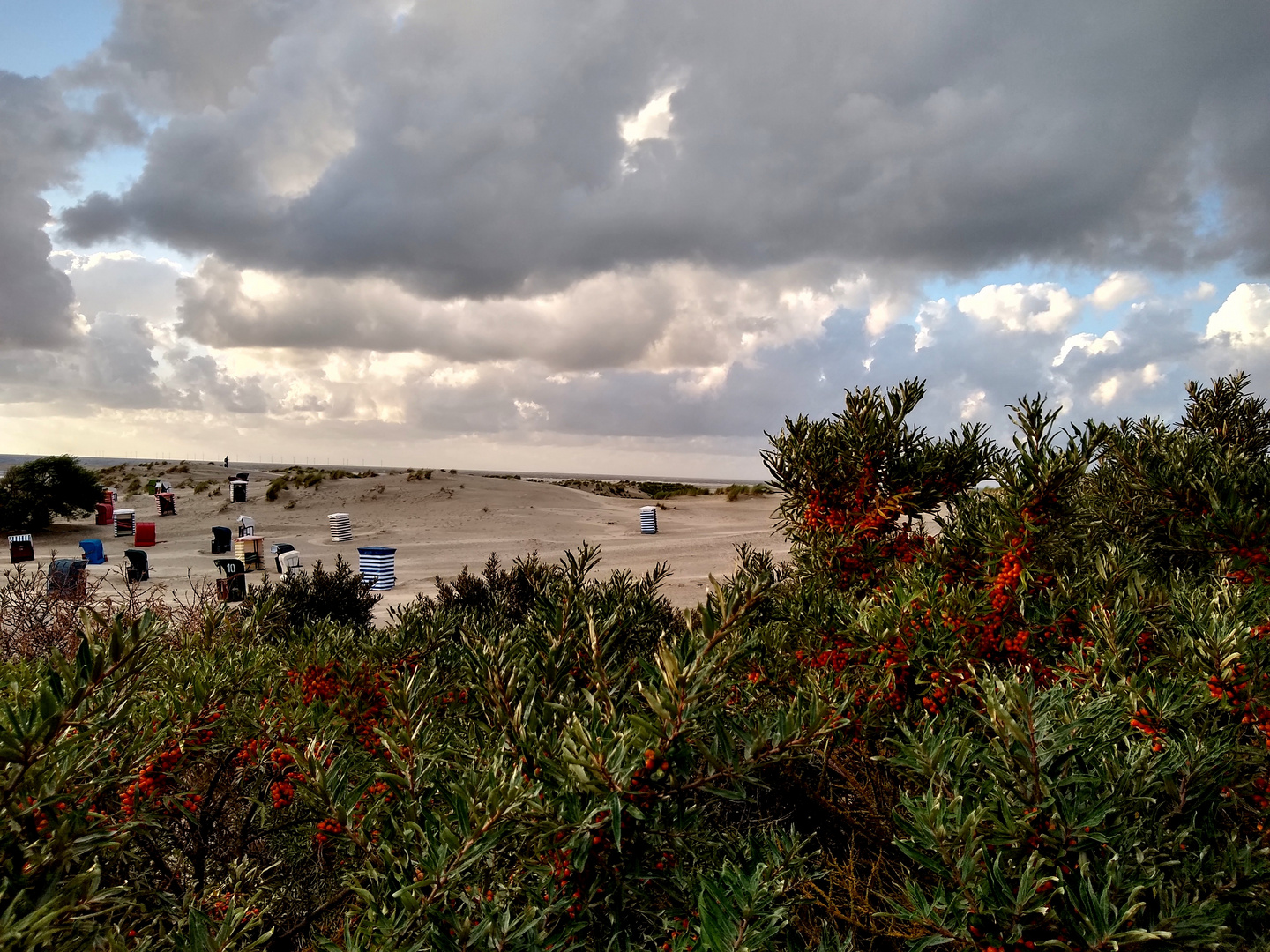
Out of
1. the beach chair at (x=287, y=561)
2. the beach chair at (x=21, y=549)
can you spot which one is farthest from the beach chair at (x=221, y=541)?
the beach chair at (x=287, y=561)

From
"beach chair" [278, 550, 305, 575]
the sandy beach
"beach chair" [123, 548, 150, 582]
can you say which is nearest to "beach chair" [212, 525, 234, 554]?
the sandy beach

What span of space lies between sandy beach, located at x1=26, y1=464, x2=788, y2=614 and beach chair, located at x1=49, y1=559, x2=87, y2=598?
88.8 inches

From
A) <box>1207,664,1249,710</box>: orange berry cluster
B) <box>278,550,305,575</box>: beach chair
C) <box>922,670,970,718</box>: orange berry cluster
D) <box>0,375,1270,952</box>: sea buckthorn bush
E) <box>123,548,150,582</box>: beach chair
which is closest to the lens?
<box>0,375,1270,952</box>: sea buckthorn bush

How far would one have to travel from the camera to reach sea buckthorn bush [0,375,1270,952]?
1.46m

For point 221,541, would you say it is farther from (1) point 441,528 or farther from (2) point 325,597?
(2) point 325,597

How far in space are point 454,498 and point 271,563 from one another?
559 inches

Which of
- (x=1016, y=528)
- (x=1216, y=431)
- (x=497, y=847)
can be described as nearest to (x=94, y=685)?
(x=497, y=847)

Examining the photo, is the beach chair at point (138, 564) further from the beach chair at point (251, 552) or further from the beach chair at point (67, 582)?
the beach chair at point (251, 552)

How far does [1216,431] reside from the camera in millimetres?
6648

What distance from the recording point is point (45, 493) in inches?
1137

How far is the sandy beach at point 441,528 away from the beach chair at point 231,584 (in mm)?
1542

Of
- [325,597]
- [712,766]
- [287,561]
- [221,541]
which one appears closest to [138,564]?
[287,561]

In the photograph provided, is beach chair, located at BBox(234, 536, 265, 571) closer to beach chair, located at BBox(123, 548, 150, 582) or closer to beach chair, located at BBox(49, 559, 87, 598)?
beach chair, located at BBox(123, 548, 150, 582)

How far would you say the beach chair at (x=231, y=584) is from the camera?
21.3ft
